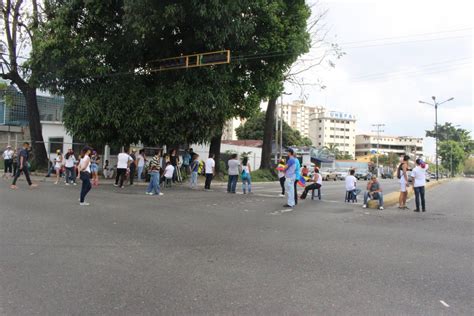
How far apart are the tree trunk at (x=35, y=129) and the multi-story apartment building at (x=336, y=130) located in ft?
392

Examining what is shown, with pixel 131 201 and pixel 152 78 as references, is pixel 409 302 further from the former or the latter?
pixel 152 78

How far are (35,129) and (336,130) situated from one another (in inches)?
4838

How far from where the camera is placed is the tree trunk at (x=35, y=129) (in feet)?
77.8

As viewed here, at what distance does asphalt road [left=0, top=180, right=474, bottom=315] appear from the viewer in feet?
13.9

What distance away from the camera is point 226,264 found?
5.70 m

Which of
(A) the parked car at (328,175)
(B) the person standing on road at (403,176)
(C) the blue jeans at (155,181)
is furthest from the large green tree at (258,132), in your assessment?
(B) the person standing on road at (403,176)

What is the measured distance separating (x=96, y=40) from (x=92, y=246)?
14.9 meters

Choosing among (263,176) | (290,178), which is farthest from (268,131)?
(290,178)

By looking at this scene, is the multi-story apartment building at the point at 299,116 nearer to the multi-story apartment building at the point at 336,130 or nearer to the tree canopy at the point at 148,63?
the multi-story apartment building at the point at 336,130

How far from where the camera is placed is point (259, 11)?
63.0 ft

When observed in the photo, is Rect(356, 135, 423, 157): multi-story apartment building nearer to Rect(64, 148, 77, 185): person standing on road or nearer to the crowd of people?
the crowd of people

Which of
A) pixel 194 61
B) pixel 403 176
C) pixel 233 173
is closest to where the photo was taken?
pixel 403 176

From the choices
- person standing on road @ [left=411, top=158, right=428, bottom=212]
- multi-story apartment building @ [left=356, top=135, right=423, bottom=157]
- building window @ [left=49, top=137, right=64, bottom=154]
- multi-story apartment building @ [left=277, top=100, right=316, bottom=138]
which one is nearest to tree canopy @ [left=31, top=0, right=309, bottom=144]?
building window @ [left=49, top=137, right=64, bottom=154]

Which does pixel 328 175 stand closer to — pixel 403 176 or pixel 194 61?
pixel 194 61
